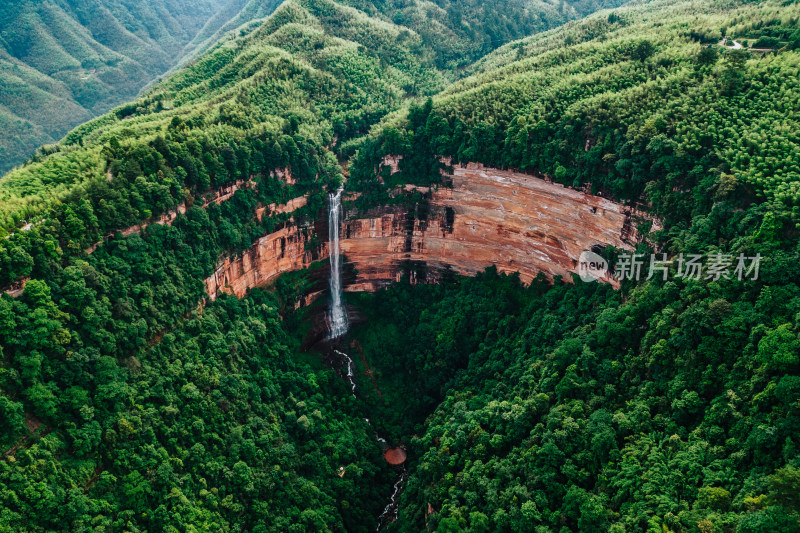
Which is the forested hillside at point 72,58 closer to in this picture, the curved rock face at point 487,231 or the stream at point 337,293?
the stream at point 337,293

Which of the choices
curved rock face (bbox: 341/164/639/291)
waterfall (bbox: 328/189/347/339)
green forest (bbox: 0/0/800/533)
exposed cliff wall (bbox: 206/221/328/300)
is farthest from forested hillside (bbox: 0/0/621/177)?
exposed cliff wall (bbox: 206/221/328/300)

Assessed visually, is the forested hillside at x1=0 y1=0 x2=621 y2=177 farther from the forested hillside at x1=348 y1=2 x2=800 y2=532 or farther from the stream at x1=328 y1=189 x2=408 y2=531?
the stream at x1=328 y1=189 x2=408 y2=531

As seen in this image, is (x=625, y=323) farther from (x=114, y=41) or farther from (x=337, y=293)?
(x=114, y=41)

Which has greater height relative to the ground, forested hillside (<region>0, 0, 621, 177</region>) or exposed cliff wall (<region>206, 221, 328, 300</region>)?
forested hillside (<region>0, 0, 621, 177</region>)

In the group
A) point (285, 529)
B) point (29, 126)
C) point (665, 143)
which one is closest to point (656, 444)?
point (665, 143)

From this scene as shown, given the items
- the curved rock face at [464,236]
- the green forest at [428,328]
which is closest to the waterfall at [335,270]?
the curved rock face at [464,236]

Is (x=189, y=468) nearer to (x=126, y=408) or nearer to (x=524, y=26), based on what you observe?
(x=126, y=408)
